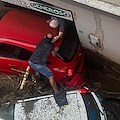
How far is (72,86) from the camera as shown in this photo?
5645 mm

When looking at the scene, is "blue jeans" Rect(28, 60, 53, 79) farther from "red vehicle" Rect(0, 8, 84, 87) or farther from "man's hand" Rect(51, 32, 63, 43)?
"man's hand" Rect(51, 32, 63, 43)

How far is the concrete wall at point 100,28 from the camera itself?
15.8 feet

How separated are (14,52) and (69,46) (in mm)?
1482

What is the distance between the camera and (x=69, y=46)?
546 centimetres

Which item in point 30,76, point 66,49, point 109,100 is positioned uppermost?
point 66,49

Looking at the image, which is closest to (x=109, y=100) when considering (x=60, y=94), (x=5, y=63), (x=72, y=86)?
(x=72, y=86)

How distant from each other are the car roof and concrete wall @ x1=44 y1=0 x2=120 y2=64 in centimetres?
66

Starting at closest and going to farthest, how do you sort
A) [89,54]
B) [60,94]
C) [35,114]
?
[35,114] → [60,94] → [89,54]

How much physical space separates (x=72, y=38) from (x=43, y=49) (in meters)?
1.07

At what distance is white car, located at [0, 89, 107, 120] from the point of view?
13.8ft

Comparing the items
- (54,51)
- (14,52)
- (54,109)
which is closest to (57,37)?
Answer: (54,51)

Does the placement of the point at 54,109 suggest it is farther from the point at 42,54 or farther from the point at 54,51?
the point at 54,51

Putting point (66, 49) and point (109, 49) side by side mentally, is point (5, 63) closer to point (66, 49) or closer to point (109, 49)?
point (66, 49)

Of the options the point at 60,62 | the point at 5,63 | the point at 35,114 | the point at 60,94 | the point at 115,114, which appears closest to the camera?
the point at 35,114
